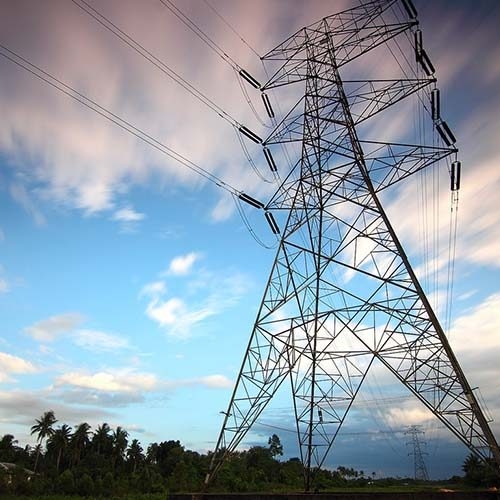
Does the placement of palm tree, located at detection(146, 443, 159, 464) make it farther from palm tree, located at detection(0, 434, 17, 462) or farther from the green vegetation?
palm tree, located at detection(0, 434, 17, 462)

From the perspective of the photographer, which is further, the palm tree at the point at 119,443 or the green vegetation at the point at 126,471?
the palm tree at the point at 119,443

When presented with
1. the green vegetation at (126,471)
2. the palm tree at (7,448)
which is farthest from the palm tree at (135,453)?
the palm tree at (7,448)

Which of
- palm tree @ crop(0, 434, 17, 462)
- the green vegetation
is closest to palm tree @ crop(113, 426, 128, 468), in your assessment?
the green vegetation

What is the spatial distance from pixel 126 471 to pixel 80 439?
1182 cm

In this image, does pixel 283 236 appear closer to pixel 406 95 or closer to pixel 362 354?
pixel 362 354

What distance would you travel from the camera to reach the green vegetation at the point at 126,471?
56469mm

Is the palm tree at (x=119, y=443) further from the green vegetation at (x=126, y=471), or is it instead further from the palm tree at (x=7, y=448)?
the palm tree at (x=7, y=448)

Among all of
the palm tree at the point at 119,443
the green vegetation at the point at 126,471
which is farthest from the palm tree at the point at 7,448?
the palm tree at the point at 119,443

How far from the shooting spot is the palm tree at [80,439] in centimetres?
8164

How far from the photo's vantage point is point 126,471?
252 feet

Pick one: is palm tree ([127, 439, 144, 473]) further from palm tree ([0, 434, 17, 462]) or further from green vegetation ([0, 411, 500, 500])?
palm tree ([0, 434, 17, 462])

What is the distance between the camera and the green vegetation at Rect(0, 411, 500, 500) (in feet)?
185

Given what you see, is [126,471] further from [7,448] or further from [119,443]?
[7,448]

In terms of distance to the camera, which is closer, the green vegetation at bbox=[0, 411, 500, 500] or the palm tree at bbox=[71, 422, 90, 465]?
the green vegetation at bbox=[0, 411, 500, 500]
